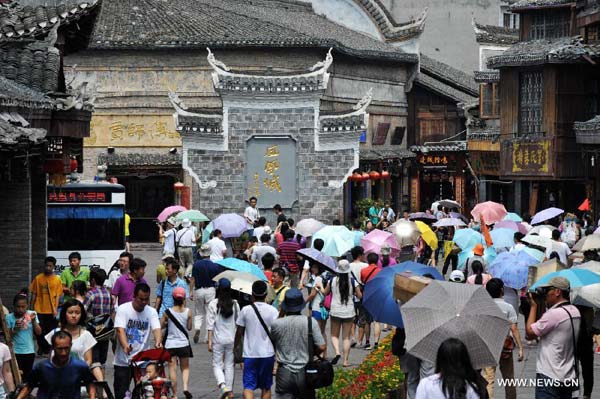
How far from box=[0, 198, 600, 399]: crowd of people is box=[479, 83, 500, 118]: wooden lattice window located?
2214 centimetres

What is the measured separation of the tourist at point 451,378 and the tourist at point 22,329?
23.7ft

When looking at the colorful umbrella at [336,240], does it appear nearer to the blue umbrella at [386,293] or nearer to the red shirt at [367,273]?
the red shirt at [367,273]

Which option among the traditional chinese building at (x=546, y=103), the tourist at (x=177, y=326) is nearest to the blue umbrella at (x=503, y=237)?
the tourist at (x=177, y=326)

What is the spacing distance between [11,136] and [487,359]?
7.81m

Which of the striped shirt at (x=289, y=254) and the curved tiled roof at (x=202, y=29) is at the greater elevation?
the curved tiled roof at (x=202, y=29)

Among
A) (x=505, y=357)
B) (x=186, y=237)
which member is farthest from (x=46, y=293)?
(x=186, y=237)

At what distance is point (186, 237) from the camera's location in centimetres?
2878

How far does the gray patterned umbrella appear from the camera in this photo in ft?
37.0

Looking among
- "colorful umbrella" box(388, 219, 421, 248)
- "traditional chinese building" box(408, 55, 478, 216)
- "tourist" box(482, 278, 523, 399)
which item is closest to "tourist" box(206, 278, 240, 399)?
Result: "tourist" box(482, 278, 523, 399)

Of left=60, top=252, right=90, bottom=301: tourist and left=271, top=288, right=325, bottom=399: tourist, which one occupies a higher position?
left=60, top=252, right=90, bottom=301: tourist

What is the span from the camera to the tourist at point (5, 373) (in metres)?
12.6

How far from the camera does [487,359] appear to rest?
36.4 ft

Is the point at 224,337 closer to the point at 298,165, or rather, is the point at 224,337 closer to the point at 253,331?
the point at 253,331

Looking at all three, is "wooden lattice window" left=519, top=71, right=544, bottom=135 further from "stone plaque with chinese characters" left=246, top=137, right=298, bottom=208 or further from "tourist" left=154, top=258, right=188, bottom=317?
"tourist" left=154, top=258, right=188, bottom=317
